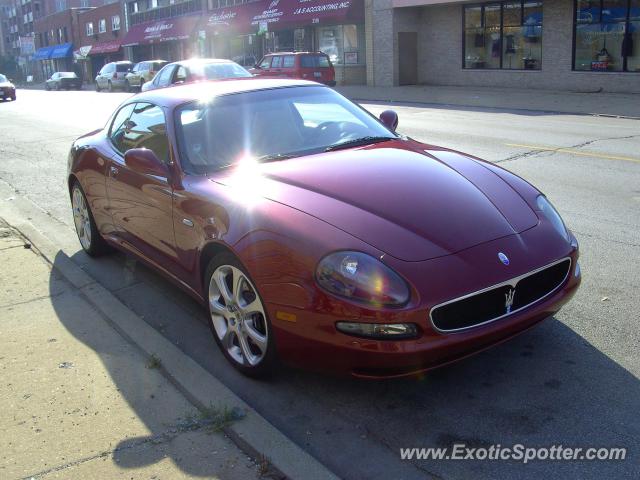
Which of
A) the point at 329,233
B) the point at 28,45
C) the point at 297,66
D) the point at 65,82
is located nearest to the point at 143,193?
the point at 329,233

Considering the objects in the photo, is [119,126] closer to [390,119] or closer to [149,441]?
[390,119]

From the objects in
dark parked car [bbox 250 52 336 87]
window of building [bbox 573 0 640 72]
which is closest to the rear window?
dark parked car [bbox 250 52 336 87]

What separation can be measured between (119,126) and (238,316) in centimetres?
265

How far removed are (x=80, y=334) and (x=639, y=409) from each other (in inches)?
133

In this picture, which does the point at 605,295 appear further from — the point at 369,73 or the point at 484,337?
the point at 369,73

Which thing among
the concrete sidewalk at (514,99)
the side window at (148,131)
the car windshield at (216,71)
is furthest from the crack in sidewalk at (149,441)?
the car windshield at (216,71)

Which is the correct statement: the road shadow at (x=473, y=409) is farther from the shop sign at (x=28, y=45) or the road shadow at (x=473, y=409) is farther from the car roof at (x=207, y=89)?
the shop sign at (x=28, y=45)

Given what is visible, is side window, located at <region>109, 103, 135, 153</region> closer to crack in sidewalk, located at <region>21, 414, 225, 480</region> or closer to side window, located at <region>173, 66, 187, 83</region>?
crack in sidewalk, located at <region>21, 414, 225, 480</region>

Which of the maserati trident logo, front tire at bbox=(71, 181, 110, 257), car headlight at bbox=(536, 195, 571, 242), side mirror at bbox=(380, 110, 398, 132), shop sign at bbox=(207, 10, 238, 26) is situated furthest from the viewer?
shop sign at bbox=(207, 10, 238, 26)

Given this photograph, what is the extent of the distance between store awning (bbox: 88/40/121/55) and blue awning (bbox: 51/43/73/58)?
376 inches

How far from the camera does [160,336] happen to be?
4.36m

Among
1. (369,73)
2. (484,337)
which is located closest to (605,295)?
(484,337)

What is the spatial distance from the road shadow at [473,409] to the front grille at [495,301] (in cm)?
47

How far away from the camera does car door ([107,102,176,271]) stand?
451cm
